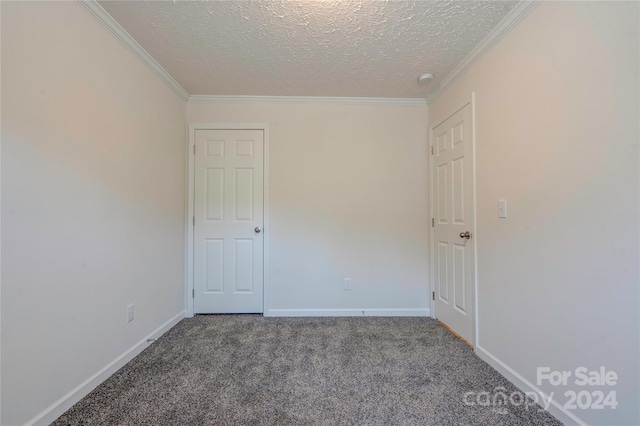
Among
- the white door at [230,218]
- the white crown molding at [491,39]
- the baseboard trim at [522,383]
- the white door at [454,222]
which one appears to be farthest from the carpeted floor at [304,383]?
the white crown molding at [491,39]

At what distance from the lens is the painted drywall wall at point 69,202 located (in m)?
1.14

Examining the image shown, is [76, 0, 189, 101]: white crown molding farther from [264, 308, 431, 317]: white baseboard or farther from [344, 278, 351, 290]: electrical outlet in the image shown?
[344, 278, 351, 290]: electrical outlet

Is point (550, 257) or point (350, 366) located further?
point (350, 366)

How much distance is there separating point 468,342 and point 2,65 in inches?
128

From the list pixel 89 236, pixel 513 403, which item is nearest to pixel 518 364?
pixel 513 403

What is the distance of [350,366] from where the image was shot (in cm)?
178

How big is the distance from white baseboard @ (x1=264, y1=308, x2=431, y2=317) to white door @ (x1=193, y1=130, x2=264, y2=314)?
232 millimetres

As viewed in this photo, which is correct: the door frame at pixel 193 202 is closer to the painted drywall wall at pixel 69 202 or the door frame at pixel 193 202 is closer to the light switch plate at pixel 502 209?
the painted drywall wall at pixel 69 202

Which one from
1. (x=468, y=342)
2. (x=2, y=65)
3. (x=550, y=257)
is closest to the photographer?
(x=2, y=65)

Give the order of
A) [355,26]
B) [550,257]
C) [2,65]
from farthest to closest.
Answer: [355,26] → [550,257] → [2,65]

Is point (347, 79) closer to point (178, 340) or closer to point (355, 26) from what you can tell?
point (355, 26)

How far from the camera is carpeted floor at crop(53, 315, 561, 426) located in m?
1.33

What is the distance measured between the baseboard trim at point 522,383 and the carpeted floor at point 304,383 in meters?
0.04

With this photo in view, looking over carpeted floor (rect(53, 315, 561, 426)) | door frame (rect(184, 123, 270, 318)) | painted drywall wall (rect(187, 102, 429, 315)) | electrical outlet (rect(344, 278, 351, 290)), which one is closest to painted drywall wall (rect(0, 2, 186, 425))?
carpeted floor (rect(53, 315, 561, 426))
